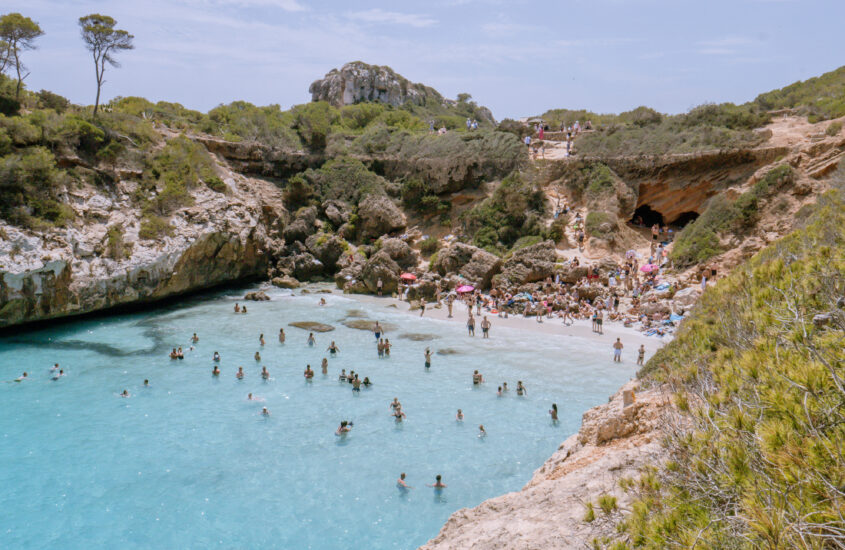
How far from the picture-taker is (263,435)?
14414mm

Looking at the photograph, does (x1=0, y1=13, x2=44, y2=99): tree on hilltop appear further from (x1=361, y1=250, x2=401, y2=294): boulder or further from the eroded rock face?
the eroded rock face

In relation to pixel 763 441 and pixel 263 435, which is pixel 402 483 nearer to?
pixel 263 435

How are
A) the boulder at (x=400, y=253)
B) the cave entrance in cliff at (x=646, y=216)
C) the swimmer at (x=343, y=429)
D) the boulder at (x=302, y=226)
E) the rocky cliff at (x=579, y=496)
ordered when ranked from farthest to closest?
the boulder at (x=302, y=226)
the cave entrance in cliff at (x=646, y=216)
the boulder at (x=400, y=253)
the swimmer at (x=343, y=429)
the rocky cliff at (x=579, y=496)

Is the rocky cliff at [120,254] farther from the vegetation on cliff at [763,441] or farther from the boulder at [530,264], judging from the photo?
the vegetation on cliff at [763,441]

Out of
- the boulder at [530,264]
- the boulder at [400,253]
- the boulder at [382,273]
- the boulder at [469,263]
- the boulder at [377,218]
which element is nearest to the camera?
the boulder at [530,264]

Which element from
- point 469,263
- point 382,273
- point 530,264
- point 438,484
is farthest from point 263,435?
point 530,264

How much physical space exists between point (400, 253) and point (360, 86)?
41898 millimetres

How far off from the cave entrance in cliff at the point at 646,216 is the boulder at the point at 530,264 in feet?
31.1

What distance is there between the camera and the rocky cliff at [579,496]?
16.0ft

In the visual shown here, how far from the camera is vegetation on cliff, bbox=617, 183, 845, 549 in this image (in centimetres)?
306

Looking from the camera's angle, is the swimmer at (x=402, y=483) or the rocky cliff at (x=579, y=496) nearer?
the rocky cliff at (x=579, y=496)

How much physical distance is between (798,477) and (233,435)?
45.8ft

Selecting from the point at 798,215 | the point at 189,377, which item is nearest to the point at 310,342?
the point at 189,377

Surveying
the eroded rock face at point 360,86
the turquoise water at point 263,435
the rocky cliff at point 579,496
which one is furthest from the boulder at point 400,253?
the eroded rock face at point 360,86
